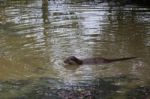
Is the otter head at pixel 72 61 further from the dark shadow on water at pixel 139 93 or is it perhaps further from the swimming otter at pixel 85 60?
the dark shadow on water at pixel 139 93

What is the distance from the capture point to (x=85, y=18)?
16031 mm

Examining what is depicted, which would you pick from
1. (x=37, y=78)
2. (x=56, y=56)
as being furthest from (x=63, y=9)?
(x=37, y=78)

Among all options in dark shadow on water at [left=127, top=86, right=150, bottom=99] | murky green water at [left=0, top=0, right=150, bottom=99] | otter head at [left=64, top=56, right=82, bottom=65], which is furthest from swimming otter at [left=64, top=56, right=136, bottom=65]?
dark shadow on water at [left=127, top=86, right=150, bottom=99]

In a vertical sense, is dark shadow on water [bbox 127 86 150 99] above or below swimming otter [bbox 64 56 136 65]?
below

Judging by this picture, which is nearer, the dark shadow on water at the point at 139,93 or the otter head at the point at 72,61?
the dark shadow on water at the point at 139,93

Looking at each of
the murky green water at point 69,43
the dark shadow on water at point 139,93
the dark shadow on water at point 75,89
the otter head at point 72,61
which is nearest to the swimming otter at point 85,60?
the otter head at point 72,61

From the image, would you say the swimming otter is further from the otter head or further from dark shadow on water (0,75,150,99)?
dark shadow on water (0,75,150,99)

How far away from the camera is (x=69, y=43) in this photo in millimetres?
12281

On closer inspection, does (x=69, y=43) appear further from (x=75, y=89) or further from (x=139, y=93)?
(x=139, y=93)

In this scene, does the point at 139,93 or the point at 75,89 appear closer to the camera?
the point at 139,93

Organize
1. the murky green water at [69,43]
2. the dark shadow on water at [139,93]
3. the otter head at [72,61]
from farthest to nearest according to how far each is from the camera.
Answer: the otter head at [72,61] < the murky green water at [69,43] < the dark shadow on water at [139,93]

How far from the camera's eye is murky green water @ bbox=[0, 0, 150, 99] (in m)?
9.38

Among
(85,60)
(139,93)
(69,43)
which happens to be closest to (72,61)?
(85,60)

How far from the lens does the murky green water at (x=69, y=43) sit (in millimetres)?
9375
